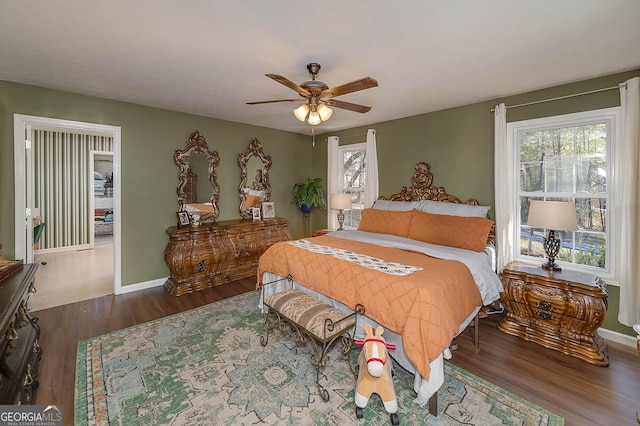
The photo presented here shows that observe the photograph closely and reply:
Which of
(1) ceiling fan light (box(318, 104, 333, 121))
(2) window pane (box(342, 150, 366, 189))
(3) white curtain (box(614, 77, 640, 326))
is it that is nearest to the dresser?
(1) ceiling fan light (box(318, 104, 333, 121))

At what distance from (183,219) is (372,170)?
10.0 feet

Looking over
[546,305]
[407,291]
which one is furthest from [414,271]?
[546,305]

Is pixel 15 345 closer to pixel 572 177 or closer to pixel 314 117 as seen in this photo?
pixel 314 117

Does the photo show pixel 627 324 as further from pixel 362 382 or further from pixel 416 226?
pixel 362 382

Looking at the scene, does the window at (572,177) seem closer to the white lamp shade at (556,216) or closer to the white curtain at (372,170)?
the white lamp shade at (556,216)

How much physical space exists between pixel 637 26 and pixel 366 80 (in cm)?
186

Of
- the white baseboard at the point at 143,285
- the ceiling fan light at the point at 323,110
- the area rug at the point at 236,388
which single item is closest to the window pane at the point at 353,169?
the ceiling fan light at the point at 323,110

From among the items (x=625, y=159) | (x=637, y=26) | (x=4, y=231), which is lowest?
(x=4, y=231)

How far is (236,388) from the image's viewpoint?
6.43 ft

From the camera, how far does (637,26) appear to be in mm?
1887

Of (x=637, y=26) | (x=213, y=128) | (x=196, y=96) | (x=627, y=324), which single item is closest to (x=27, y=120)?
(x=196, y=96)

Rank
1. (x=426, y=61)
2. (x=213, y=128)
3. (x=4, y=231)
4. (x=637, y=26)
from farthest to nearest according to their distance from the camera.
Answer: (x=213, y=128)
(x=4, y=231)
(x=426, y=61)
(x=637, y=26)

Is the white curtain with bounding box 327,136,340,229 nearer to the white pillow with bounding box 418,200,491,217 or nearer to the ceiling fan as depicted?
the white pillow with bounding box 418,200,491,217

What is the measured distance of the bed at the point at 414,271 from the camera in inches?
69.7
